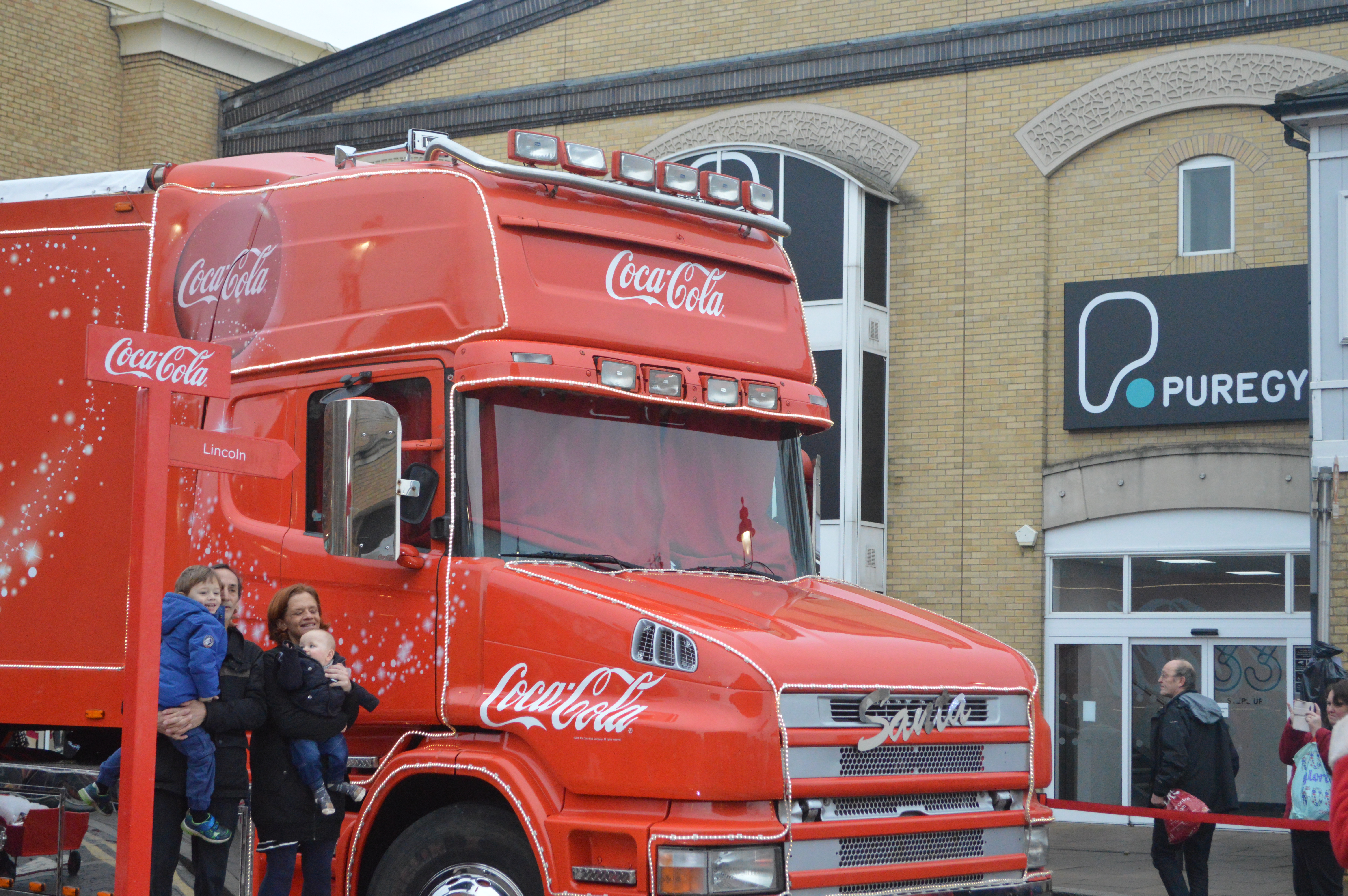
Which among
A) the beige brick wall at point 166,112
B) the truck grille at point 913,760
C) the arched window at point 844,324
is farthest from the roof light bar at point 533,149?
the beige brick wall at point 166,112

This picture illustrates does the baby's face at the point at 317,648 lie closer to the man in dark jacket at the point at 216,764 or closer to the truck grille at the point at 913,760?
the man in dark jacket at the point at 216,764

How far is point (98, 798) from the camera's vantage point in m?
7.00

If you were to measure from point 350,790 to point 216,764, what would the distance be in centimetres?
54

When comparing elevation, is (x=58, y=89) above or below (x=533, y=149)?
above

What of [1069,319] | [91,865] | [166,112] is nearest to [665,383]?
[91,865]

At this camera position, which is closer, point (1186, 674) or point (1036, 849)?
point (1036, 849)

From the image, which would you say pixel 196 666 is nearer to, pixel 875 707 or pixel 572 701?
A: pixel 572 701

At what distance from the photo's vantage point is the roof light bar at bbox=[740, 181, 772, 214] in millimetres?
7883

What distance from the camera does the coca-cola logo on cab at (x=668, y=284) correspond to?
7094mm

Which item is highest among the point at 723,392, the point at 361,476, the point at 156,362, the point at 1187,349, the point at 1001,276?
the point at 1001,276

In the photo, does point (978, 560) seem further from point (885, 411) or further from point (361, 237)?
point (361, 237)

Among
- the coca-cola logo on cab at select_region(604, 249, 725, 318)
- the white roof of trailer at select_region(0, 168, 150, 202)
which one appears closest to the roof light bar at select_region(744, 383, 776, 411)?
the coca-cola logo on cab at select_region(604, 249, 725, 318)

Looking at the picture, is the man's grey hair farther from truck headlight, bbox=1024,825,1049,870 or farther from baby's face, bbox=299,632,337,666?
baby's face, bbox=299,632,337,666

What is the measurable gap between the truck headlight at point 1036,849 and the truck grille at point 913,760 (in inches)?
17.8
